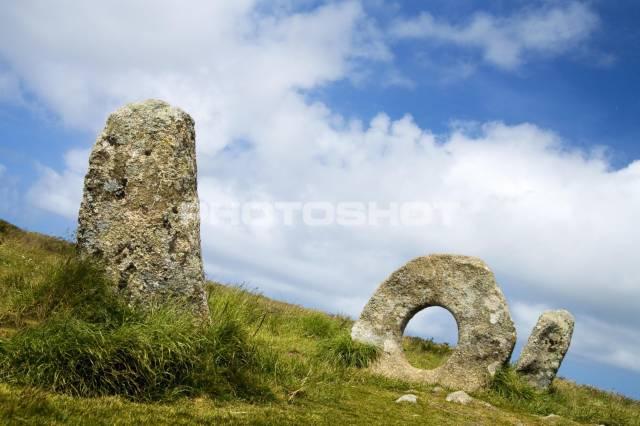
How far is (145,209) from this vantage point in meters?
8.17

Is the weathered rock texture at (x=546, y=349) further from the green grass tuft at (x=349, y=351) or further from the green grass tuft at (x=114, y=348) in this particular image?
the green grass tuft at (x=114, y=348)

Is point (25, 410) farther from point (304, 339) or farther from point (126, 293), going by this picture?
point (304, 339)

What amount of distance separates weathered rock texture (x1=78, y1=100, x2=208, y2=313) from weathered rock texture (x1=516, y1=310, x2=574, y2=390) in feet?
31.6

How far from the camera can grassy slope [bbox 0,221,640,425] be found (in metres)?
5.70

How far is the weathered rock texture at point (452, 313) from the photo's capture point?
1228cm

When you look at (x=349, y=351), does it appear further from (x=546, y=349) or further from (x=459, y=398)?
(x=546, y=349)

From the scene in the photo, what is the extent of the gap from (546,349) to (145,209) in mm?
11090

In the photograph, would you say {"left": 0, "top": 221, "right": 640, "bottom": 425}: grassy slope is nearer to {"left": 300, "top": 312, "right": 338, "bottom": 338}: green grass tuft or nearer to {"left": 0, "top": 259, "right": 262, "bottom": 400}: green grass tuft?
{"left": 300, "top": 312, "right": 338, "bottom": 338}: green grass tuft

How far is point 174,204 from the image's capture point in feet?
27.2

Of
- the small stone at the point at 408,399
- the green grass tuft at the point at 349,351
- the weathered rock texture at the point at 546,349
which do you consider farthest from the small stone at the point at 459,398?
the weathered rock texture at the point at 546,349

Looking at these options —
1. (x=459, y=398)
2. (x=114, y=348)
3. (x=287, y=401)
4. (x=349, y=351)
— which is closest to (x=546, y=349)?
(x=349, y=351)

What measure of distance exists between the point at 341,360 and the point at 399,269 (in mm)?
2456

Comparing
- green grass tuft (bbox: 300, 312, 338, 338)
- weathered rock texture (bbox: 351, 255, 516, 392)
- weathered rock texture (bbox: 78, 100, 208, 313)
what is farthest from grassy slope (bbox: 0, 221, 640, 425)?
weathered rock texture (bbox: 78, 100, 208, 313)

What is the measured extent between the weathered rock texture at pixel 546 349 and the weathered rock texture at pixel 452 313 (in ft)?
9.46
